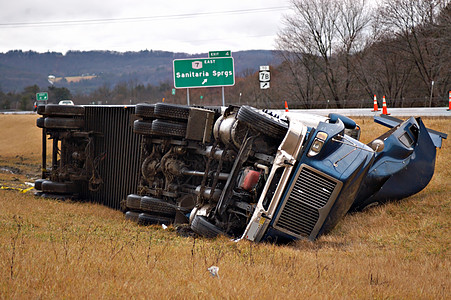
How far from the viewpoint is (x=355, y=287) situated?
16.7 feet

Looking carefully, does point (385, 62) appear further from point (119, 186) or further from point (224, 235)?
point (224, 235)

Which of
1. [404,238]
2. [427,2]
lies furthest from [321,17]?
[404,238]

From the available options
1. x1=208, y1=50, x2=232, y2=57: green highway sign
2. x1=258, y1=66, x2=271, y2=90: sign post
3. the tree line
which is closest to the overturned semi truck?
x1=258, y1=66, x2=271, y2=90: sign post

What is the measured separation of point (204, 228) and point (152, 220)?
89.1 inches

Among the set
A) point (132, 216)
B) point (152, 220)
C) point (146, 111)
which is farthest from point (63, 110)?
point (152, 220)

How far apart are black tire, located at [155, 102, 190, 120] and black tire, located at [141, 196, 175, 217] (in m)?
1.42

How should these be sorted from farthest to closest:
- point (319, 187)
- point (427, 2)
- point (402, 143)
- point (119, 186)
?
point (427, 2), point (119, 186), point (402, 143), point (319, 187)

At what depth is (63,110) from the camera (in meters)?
13.9

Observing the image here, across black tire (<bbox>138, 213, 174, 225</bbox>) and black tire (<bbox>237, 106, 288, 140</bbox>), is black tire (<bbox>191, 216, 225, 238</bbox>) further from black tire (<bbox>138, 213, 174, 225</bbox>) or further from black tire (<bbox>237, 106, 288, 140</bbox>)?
black tire (<bbox>138, 213, 174, 225</bbox>)

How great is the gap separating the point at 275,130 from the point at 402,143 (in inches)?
107

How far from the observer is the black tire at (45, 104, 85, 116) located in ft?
45.2

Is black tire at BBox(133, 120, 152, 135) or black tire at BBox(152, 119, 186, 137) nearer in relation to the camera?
black tire at BBox(152, 119, 186, 137)

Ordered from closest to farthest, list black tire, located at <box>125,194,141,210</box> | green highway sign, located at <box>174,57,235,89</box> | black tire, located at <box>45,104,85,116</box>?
black tire, located at <box>125,194,141,210</box> < black tire, located at <box>45,104,85,116</box> < green highway sign, located at <box>174,57,235,89</box>

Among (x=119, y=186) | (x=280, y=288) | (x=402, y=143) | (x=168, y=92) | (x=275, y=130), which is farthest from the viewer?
(x=168, y=92)
